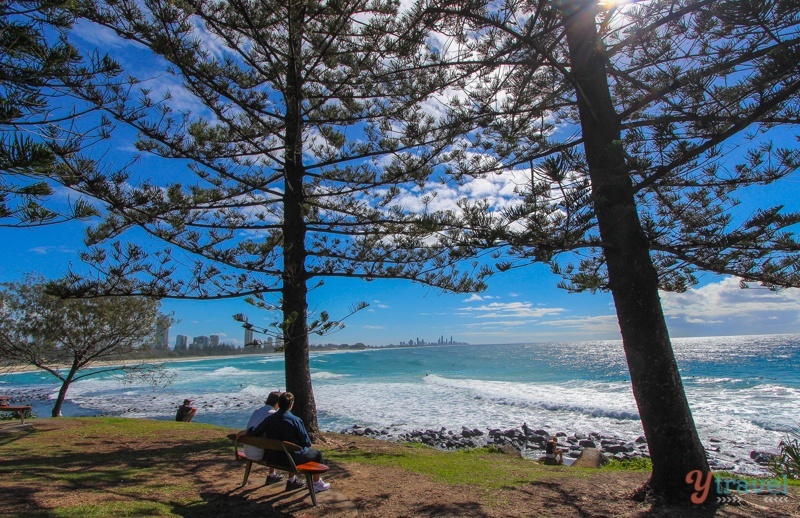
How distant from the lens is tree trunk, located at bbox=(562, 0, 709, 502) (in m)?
3.43

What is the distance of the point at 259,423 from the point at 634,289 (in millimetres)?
3663

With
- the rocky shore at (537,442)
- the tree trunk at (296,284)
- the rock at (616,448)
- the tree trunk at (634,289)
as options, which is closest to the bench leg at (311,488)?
the tree trunk at (296,284)

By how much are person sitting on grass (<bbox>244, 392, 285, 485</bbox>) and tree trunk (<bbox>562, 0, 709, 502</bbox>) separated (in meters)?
3.38

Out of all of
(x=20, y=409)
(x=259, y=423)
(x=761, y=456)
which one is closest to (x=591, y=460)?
(x=761, y=456)

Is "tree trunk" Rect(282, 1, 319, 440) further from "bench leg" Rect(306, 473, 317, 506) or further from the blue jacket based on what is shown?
"bench leg" Rect(306, 473, 317, 506)

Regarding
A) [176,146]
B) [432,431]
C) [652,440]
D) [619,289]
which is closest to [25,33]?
[176,146]

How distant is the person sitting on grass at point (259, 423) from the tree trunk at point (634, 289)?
338cm

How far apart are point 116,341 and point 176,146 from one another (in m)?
8.16

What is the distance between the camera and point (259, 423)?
4.09 m

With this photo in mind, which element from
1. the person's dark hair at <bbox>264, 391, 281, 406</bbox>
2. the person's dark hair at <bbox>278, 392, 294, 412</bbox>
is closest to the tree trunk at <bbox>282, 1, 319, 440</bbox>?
the person's dark hair at <bbox>264, 391, 281, 406</bbox>

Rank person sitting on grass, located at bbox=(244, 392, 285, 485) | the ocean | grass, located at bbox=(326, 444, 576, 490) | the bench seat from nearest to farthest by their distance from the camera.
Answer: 1. person sitting on grass, located at bbox=(244, 392, 285, 485)
2. grass, located at bbox=(326, 444, 576, 490)
3. the bench seat
4. the ocean

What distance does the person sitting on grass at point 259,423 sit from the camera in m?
3.91

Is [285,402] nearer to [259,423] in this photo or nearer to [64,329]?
[259,423]

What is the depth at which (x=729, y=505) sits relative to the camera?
10.7 ft
